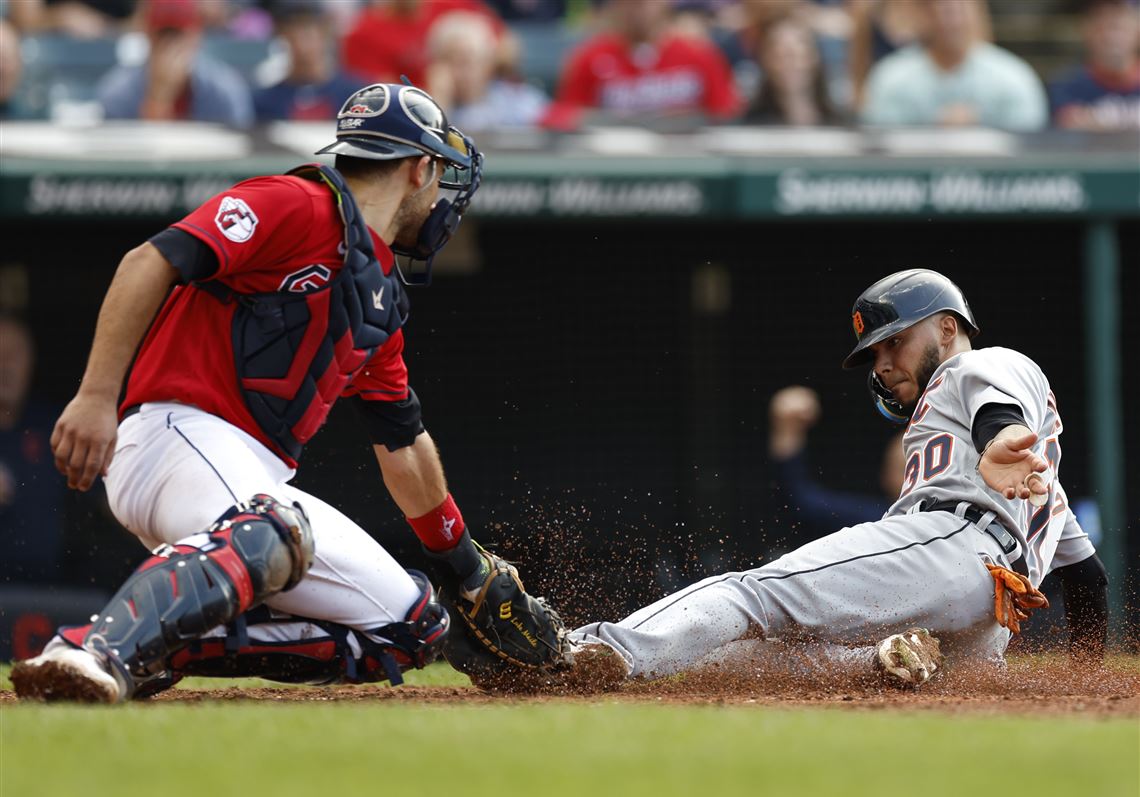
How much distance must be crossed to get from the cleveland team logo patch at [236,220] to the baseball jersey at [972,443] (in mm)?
1839

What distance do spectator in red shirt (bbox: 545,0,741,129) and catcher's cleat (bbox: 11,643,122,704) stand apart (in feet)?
18.7

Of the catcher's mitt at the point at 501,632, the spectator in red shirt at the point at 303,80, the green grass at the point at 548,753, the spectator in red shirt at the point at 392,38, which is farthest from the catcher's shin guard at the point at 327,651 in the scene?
the spectator in red shirt at the point at 392,38

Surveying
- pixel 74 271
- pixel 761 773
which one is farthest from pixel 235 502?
pixel 74 271

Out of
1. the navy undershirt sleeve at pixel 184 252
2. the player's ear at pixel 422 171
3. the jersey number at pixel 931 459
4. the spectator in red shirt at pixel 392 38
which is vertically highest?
the spectator in red shirt at pixel 392 38

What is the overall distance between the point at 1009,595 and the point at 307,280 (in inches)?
75.1

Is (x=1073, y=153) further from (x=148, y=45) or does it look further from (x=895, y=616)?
(x=148, y=45)

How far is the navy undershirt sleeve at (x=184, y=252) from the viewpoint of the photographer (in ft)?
11.3

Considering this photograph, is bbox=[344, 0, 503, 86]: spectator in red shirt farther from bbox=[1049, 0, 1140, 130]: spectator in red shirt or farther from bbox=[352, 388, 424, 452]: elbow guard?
bbox=[352, 388, 424, 452]: elbow guard

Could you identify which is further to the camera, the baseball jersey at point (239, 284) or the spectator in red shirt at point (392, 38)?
the spectator in red shirt at point (392, 38)

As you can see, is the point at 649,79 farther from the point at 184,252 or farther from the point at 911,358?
the point at 184,252

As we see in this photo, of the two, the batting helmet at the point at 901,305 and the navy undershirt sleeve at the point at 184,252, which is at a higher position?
the navy undershirt sleeve at the point at 184,252

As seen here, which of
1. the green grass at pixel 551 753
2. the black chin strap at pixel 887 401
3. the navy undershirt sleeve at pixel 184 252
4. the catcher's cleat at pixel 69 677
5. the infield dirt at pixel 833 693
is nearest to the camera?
the green grass at pixel 551 753

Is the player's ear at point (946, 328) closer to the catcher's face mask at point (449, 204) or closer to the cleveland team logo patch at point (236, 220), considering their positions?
the catcher's face mask at point (449, 204)

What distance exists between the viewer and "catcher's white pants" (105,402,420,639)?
3.61 metres
